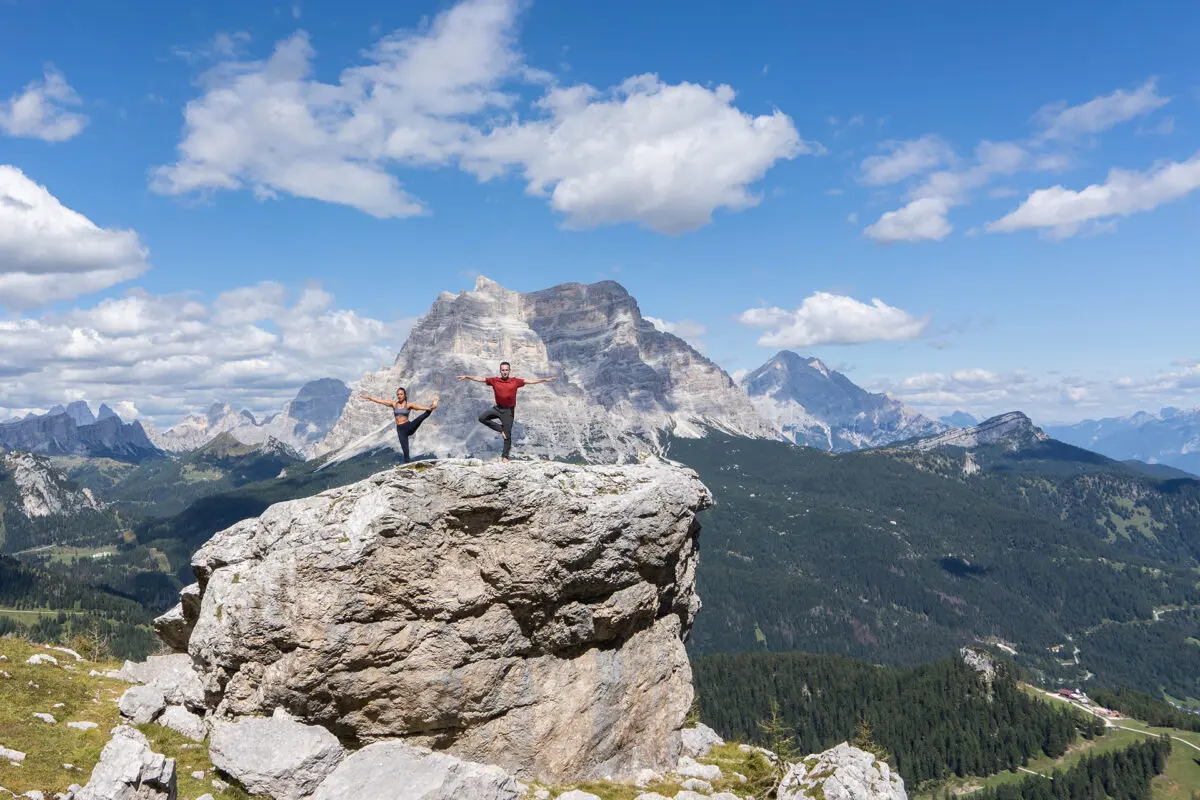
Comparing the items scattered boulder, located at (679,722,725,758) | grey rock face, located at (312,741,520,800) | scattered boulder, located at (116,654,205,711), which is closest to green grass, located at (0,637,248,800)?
scattered boulder, located at (116,654,205,711)

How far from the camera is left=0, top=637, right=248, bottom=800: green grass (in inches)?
695

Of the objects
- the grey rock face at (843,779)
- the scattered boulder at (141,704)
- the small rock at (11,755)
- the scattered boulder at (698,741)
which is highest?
the small rock at (11,755)

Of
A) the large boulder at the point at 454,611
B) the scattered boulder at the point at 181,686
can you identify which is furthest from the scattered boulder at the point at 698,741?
the scattered boulder at the point at 181,686

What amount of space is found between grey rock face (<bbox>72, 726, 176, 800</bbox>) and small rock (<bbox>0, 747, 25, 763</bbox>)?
525cm

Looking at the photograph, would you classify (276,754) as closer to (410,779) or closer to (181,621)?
(410,779)

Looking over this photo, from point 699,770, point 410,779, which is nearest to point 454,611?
point 410,779

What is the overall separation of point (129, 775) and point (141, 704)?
10.3 metres

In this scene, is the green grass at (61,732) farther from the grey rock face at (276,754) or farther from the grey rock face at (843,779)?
the grey rock face at (843,779)

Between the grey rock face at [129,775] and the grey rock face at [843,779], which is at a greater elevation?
the grey rock face at [129,775]

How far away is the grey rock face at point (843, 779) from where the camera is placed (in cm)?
2312

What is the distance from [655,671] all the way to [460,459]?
12.4 meters

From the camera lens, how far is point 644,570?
26266 millimetres

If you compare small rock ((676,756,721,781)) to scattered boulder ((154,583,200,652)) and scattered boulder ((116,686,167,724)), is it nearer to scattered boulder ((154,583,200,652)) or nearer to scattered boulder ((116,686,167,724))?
scattered boulder ((116,686,167,724))

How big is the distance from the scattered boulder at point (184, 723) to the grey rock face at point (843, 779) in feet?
67.7
